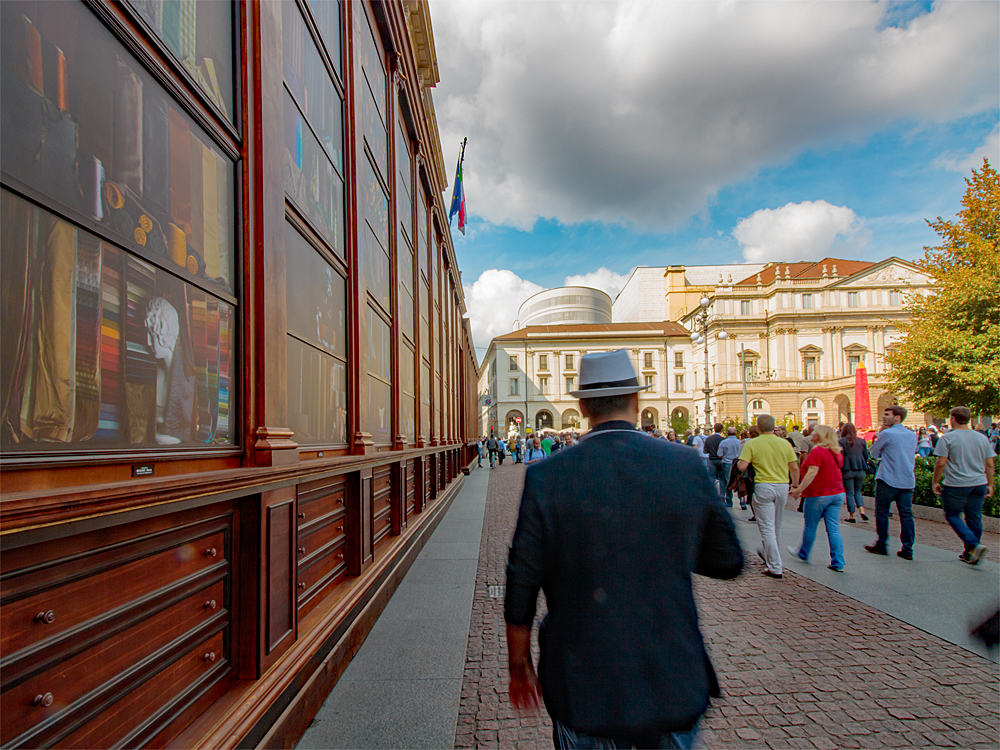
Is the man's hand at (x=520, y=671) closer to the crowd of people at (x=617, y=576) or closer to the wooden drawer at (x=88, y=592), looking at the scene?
the crowd of people at (x=617, y=576)

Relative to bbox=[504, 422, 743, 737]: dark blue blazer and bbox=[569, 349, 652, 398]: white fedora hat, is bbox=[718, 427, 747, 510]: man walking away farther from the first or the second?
bbox=[504, 422, 743, 737]: dark blue blazer

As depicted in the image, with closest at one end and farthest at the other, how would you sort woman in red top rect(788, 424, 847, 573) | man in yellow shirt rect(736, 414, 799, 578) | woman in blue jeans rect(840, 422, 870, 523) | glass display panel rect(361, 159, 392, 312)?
glass display panel rect(361, 159, 392, 312) < man in yellow shirt rect(736, 414, 799, 578) < woman in red top rect(788, 424, 847, 573) < woman in blue jeans rect(840, 422, 870, 523)

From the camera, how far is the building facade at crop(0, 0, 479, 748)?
164 centimetres

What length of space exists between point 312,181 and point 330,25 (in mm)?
1954

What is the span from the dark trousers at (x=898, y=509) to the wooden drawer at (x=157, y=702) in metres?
7.48

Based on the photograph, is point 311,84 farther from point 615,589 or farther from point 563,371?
point 563,371

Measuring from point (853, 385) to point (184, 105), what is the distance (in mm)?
66911

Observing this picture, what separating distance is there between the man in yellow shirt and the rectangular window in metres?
64.3

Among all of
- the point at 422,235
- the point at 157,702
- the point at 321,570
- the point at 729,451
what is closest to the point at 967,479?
the point at 729,451

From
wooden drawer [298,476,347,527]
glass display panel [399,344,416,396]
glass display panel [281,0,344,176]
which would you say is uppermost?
glass display panel [281,0,344,176]

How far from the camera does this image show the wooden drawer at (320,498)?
379 cm

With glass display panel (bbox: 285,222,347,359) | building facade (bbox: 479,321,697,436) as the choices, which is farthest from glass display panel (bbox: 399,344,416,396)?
building facade (bbox: 479,321,697,436)

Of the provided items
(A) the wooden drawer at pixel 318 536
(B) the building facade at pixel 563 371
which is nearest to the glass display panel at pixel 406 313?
(A) the wooden drawer at pixel 318 536

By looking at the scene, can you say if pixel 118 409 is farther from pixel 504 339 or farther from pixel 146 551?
pixel 504 339
